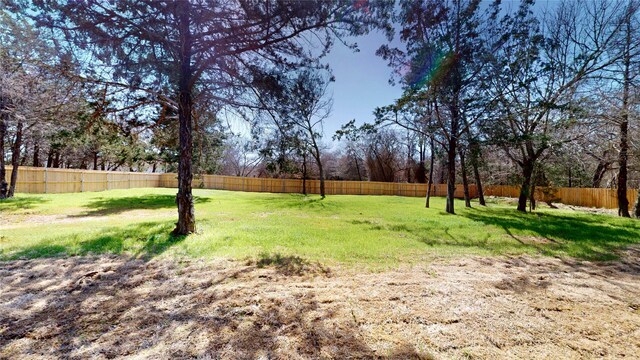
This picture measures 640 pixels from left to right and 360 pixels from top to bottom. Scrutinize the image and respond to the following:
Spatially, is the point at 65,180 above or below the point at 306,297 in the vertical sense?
above

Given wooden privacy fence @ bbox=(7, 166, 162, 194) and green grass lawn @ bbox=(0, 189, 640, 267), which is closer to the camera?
green grass lawn @ bbox=(0, 189, 640, 267)

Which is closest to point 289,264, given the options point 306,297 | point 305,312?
point 306,297

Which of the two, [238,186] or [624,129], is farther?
[238,186]

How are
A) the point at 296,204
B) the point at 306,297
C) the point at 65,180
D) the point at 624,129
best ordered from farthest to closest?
the point at 65,180 → the point at 296,204 → the point at 624,129 → the point at 306,297

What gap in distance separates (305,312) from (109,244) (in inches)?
177

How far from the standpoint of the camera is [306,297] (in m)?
2.88

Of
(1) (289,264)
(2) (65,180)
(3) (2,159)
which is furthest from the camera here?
(2) (65,180)

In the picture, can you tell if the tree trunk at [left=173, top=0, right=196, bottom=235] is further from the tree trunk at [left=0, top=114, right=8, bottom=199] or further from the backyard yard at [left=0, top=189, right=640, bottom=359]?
the tree trunk at [left=0, top=114, right=8, bottom=199]

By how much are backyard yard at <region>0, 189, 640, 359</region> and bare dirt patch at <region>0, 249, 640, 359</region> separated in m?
0.02

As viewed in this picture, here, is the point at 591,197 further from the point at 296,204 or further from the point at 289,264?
the point at 289,264

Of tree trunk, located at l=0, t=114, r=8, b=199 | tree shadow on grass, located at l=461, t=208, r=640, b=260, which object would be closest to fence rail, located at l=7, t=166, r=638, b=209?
tree trunk, located at l=0, t=114, r=8, b=199

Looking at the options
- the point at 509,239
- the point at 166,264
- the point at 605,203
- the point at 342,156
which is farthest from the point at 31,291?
the point at 342,156

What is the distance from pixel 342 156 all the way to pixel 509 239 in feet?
98.6

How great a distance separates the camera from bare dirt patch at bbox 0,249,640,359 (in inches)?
78.2
